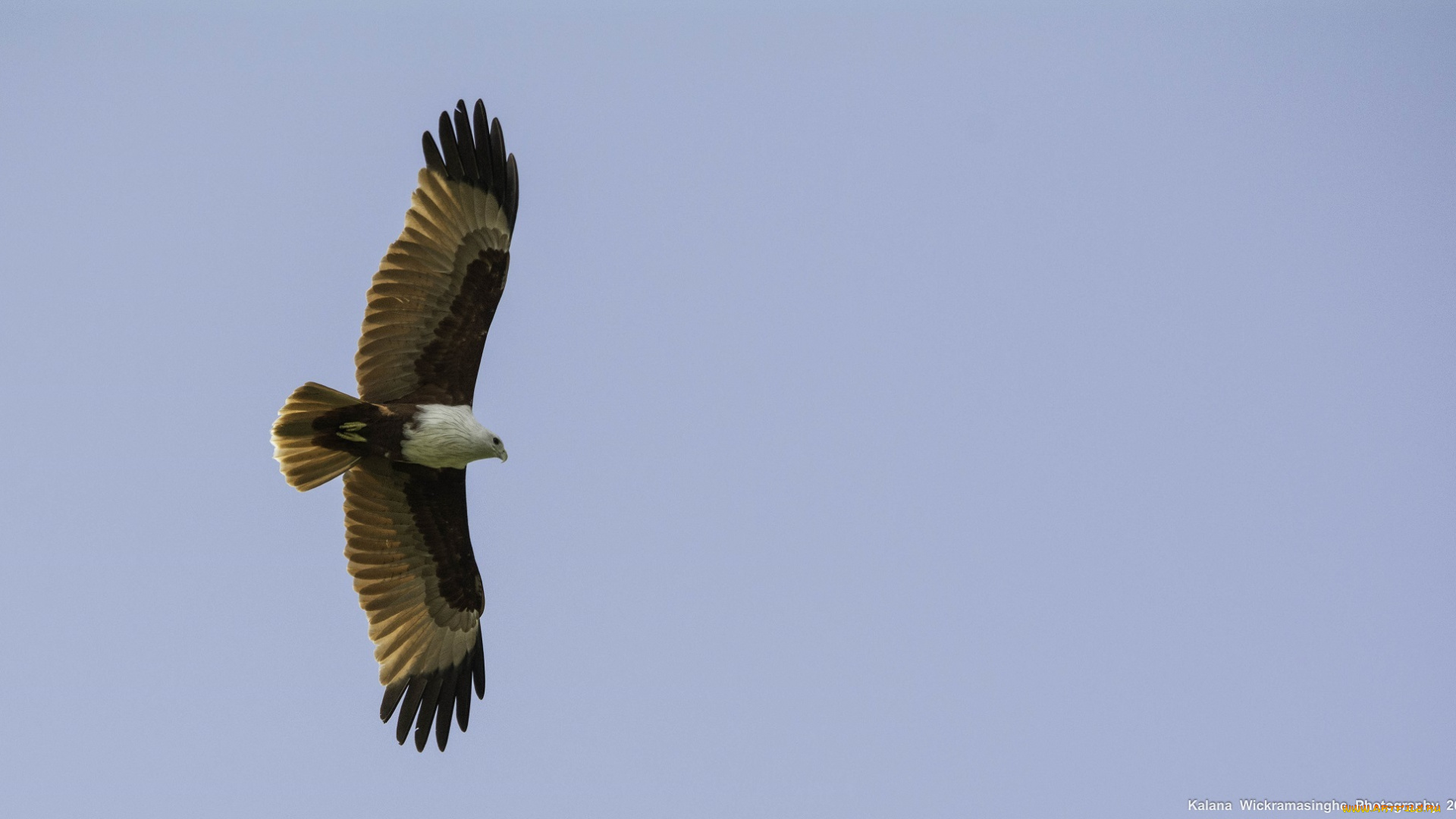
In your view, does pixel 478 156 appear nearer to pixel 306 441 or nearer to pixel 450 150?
pixel 450 150

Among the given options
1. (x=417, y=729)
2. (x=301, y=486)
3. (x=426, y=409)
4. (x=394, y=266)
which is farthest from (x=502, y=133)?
(x=417, y=729)

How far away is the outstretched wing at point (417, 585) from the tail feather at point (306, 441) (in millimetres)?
405

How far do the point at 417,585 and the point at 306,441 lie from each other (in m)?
1.58

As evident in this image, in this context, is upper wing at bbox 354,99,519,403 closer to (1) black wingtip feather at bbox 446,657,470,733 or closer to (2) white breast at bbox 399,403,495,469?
(2) white breast at bbox 399,403,495,469

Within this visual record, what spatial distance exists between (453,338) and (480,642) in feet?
7.82

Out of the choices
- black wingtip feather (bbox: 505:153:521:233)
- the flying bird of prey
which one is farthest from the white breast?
black wingtip feather (bbox: 505:153:521:233)

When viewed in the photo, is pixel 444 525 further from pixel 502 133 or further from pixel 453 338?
pixel 502 133

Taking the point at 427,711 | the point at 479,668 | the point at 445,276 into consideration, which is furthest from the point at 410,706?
the point at 445,276

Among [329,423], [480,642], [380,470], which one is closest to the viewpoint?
[329,423]

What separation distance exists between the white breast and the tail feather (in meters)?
0.41

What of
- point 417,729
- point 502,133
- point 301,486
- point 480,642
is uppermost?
point 502,133

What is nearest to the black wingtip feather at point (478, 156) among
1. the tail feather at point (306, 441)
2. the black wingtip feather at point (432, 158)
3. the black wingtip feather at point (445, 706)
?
the black wingtip feather at point (432, 158)

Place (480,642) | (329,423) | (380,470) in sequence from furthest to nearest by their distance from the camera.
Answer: (480,642) → (380,470) → (329,423)

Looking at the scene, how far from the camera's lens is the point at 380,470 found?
405 inches
